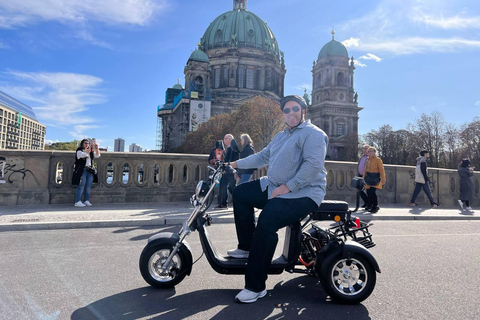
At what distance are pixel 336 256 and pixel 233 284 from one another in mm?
1196

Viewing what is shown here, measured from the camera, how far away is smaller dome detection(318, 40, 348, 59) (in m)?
74.1

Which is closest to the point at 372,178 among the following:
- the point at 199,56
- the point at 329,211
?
the point at 329,211

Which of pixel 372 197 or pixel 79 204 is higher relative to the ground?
pixel 372 197

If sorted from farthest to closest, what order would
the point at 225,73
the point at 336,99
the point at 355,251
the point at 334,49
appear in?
1. the point at 225,73
2. the point at 336,99
3. the point at 334,49
4. the point at 355,251

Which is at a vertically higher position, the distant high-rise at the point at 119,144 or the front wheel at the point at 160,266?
the distant high-rise at the point at 119,144

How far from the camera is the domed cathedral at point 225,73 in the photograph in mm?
73500

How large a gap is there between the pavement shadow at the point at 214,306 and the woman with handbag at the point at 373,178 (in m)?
6.77

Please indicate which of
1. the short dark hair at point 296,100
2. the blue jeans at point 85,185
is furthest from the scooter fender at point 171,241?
the blue jeans at point 85,185

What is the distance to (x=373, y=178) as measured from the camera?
956cm

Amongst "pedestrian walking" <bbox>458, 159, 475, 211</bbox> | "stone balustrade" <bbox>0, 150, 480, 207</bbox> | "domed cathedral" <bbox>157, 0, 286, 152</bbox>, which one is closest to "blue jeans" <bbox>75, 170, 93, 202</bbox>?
"stone balustrade" <bbox>0, 150, 480, 207</bbox>

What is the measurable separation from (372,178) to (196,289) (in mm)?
7373

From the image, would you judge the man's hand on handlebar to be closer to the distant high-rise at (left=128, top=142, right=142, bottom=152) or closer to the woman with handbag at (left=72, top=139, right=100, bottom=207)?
the woman with handbag at (left=72, top=139, right=100, bottom=207)

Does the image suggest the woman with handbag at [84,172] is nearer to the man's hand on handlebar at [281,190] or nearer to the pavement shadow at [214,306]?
the pavement shadow at [214,306]

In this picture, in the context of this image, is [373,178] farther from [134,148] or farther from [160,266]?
[134,148]
